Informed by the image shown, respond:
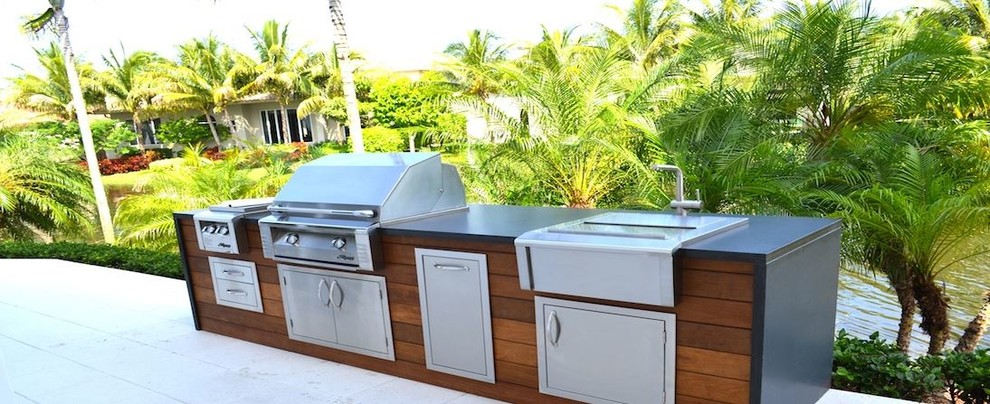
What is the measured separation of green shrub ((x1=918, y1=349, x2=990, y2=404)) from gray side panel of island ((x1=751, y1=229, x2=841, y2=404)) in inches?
25.6

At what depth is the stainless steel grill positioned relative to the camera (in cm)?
279

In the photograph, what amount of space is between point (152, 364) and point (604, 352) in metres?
2.56

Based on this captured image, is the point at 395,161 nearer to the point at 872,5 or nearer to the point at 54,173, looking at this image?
the point at 872,5

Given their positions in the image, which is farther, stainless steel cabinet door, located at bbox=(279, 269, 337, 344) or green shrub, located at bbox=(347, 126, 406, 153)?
green shrub, located at bbox=(347, 126, 406, 153)

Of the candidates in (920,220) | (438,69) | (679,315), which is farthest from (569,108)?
(438,69)

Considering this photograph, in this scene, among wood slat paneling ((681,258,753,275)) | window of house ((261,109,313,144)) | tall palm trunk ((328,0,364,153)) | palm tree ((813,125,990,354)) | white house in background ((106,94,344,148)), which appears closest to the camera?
wood slat paneling ((681,258,753,275))

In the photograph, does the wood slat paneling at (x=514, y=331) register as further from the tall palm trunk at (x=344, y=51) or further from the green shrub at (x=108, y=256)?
the tall palm trunk at (x=344, y=51)

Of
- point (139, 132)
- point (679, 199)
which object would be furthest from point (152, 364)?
point (139, 132)

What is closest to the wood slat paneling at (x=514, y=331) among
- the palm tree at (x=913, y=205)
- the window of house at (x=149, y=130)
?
the palm tree at (x=913, y=205)

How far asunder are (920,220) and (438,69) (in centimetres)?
1832

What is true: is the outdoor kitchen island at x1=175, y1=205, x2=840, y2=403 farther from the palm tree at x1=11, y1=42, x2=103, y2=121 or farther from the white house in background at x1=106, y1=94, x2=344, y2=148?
the palm tree at x1=11, y1=42, x2=103, y2=121

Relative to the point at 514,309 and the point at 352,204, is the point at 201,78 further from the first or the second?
the point at 514,309

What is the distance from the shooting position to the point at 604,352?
7.27ft

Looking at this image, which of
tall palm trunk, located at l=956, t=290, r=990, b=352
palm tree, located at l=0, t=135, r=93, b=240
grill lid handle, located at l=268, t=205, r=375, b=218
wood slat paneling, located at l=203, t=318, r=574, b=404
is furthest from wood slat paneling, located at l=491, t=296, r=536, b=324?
palm tree, located at l=0, t=135, r=93, b=240
